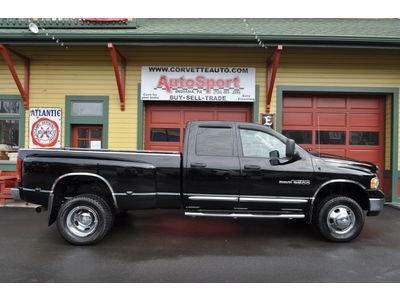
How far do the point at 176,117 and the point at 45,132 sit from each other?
3.83 meters

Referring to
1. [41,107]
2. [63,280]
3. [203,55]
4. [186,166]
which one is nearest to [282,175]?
[186,166]

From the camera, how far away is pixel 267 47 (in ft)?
30.5

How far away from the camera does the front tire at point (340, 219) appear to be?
19.3 feet

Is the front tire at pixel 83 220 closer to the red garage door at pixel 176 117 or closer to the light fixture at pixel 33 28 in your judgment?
the red garage door at pixel 176 117

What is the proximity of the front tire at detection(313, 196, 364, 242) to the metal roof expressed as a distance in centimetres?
467

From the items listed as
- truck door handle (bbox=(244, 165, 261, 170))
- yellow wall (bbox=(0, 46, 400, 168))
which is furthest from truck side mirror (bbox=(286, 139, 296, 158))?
yellow wall (bbox=(0, 46, 400, 168))

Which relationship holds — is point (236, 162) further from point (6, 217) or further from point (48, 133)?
point (48, 133)

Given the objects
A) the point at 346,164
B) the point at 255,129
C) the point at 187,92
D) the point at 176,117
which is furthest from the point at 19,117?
the point at 346,164

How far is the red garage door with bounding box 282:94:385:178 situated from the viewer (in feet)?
33.9

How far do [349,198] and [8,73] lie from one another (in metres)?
9.77

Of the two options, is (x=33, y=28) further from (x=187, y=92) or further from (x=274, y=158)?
(x=274, y=158)

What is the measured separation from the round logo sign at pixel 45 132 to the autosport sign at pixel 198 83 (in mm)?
2752

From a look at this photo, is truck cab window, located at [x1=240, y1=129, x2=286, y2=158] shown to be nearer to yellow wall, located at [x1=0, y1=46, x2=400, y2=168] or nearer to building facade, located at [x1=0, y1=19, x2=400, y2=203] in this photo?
building facade, located at [x1=0, y1=19, x2=400, y2=203]

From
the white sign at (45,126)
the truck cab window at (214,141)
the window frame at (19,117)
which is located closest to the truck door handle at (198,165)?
the truck cab window at (214,141)
